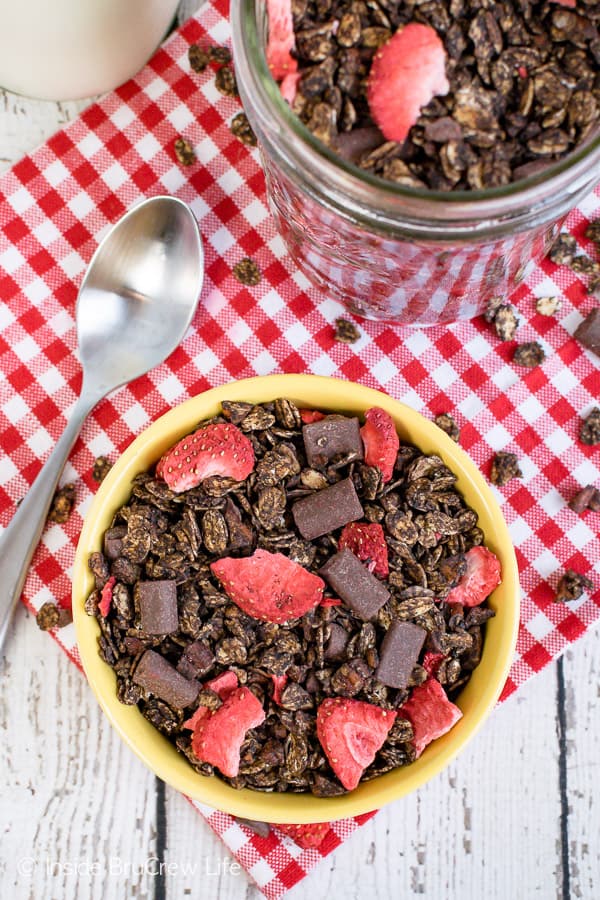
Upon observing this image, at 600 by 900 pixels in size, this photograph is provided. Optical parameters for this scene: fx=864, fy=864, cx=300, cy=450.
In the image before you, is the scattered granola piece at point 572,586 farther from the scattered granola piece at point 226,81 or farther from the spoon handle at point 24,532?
the scattered granola piece at point 226,81

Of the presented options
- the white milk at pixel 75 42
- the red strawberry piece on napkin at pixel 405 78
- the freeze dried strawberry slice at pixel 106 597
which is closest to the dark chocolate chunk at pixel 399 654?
the freeze dried strawberry slice at pixel 106 597

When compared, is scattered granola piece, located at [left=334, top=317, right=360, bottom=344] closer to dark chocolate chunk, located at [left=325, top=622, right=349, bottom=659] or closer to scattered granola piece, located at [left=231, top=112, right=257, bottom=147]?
scattered granola piece, located at [left=231, top=112, right=257, bottom=147]

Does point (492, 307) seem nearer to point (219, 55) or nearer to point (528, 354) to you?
point (528, 354)

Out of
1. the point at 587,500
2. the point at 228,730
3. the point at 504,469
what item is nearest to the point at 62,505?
the point at 228,730

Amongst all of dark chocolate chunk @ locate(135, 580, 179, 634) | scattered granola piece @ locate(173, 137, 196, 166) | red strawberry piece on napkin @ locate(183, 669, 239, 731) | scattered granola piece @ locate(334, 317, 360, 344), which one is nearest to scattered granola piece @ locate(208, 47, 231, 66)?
scattered granola piece @ locate(173, 137, 196, 166)

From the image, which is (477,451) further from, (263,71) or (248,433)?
(263,71)

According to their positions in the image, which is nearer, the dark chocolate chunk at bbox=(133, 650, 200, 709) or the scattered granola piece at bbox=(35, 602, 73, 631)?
the dark chocolate chunk at bbox=(133, 650, 200, 709)
